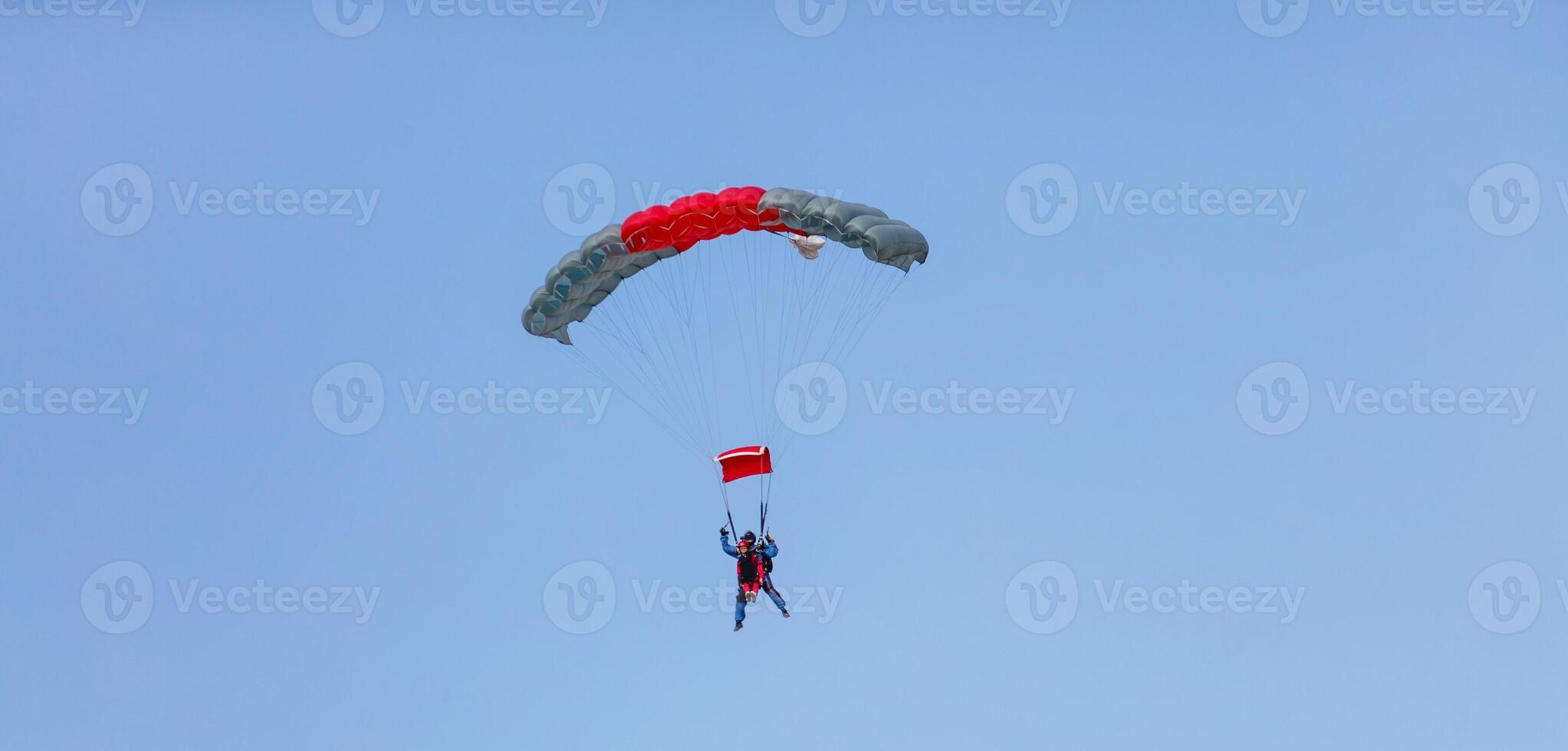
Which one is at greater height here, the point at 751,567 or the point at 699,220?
the point at 699,220

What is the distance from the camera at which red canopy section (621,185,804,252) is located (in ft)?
107

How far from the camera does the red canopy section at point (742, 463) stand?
1330 inches

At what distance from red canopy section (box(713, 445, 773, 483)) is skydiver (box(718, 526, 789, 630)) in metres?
0.76

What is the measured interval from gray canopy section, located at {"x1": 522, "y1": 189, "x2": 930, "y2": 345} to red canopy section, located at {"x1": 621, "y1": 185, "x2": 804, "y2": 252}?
18cm

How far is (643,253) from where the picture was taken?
33281mm

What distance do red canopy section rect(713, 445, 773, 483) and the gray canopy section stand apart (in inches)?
109

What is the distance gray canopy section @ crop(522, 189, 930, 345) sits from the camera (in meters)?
32.2

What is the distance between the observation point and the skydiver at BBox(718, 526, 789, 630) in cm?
3338

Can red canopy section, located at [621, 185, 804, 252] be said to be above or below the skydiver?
above

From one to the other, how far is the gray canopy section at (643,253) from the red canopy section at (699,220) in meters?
0.18

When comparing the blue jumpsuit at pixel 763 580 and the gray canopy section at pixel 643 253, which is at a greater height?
the gray canopy section at pixel 643 253

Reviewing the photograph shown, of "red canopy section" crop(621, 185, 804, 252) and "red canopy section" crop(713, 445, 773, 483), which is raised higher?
"red canopy section" crop(621, 185, 804, 252)

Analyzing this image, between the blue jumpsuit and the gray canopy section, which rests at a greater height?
the gray canopy section

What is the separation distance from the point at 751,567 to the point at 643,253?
14.2 feet
